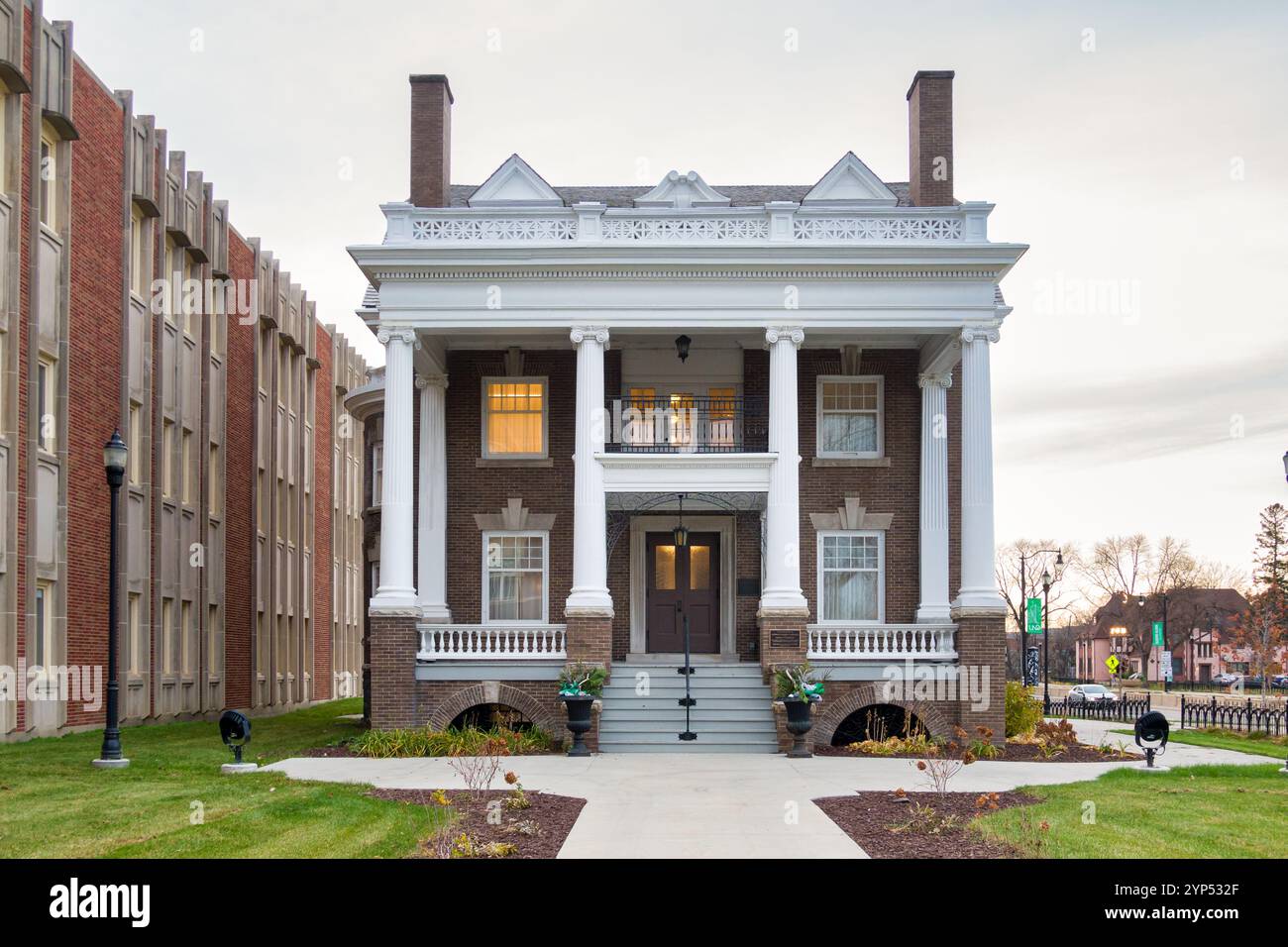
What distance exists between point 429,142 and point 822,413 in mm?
9966

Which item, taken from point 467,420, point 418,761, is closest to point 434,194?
point 467,420

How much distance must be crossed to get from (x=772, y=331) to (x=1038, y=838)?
555 inches

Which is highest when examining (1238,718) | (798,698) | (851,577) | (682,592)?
(851,577)

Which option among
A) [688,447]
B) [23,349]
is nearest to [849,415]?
[688,447]

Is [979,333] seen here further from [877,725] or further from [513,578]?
[513,578]

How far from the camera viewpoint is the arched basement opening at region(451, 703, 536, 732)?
24.1 m

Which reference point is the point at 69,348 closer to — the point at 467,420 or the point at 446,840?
the point at 467,420

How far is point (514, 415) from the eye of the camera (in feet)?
90.9

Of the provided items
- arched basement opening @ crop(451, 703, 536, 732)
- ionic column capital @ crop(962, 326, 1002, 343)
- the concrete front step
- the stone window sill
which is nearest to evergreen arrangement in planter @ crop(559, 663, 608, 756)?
the concrete front step

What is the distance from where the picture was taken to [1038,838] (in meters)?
11.8

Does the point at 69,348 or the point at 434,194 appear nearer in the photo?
the point at 69,348

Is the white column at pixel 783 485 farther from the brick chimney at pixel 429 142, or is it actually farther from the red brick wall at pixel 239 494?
the red brick wall at pixel 239 494

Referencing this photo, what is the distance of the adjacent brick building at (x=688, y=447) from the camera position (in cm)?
2372

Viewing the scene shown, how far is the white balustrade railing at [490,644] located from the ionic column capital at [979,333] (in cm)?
904
